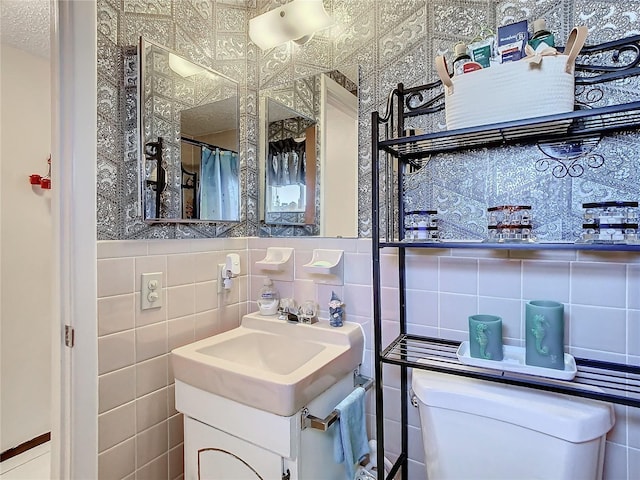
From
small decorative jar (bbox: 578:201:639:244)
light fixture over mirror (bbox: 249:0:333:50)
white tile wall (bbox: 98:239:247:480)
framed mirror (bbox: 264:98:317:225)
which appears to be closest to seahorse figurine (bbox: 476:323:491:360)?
small decorative jar (bbox: 578:201:639:244)

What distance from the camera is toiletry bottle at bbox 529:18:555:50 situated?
2.76 feet

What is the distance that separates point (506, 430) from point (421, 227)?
570 millimetres

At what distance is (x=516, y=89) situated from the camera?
0.83 metres

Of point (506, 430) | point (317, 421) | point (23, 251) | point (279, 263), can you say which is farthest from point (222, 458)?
point (23, 251)

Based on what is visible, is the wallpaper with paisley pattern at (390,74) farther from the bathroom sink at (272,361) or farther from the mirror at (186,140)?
the bathroom sink at (272,361)

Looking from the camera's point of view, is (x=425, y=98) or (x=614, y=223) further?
(x=425, y=98)

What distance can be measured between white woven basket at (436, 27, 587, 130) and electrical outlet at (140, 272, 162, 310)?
1.05 meters

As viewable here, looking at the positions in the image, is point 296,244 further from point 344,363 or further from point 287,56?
point 287,56

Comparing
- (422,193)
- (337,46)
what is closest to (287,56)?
(337,46)

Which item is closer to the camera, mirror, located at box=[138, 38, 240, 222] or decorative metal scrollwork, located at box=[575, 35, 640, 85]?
decorative metal scrollwork, located at box=[575, 35, 640, 85]

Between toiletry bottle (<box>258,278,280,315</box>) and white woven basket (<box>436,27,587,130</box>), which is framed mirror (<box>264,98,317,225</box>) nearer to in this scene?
toiletry bottle (<box>258,278,280,315</box>)

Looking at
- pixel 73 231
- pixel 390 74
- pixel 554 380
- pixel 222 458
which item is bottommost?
pixel 222 458

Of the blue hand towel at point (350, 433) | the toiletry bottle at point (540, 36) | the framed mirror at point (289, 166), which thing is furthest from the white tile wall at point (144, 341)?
the toiletry bottle at point (540, 36)

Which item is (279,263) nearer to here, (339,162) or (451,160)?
(339,162)
